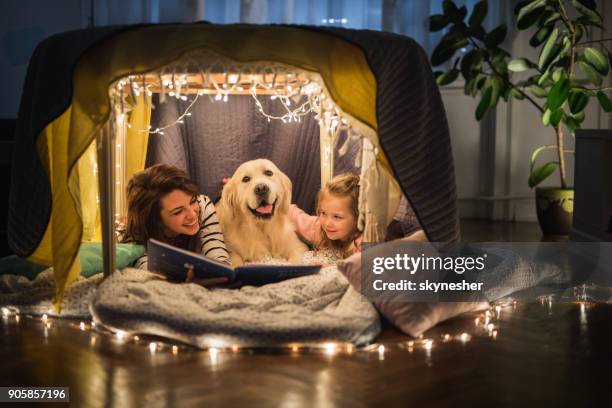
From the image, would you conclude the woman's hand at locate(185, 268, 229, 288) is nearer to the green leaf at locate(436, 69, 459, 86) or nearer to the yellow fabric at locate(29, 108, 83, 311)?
the yellow fabric at locate(29, 108, 83, 311)

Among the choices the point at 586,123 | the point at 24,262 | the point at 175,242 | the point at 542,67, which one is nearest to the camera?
the point at 24,262

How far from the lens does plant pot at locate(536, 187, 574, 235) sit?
3990mm

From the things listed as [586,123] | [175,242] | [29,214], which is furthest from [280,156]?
[586,123]

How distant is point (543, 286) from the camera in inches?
108

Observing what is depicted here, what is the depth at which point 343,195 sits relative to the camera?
8.84 feet

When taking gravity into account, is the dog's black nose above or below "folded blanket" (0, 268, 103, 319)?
above

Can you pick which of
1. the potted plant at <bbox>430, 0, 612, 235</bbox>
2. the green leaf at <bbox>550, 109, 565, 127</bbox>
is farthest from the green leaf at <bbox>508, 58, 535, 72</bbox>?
the green leaf at <bbox>550, 109, 565, 127</bbox>

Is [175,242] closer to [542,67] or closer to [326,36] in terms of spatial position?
[326,36]

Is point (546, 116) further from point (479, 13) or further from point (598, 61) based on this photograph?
point (479, 13)

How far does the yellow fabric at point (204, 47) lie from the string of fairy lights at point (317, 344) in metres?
0.34

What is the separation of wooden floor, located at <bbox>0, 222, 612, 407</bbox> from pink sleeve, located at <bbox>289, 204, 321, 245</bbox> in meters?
0.69

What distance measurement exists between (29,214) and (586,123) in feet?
11.5

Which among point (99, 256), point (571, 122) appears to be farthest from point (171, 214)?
point (571, 122)

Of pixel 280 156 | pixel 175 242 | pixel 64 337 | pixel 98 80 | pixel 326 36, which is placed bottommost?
pixel 64 337
